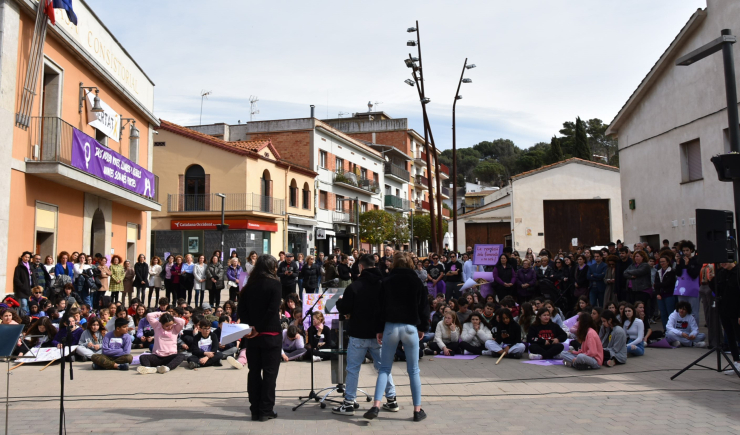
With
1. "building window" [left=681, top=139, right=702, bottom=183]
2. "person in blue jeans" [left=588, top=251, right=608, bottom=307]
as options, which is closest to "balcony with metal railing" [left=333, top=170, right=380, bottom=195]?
"building window" [left=681, top=139, right=702, bottom=183]

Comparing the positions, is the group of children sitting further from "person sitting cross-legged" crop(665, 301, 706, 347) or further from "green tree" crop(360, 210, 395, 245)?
"green tree" crop(360, 210, 395, 245)

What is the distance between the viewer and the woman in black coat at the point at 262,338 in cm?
634

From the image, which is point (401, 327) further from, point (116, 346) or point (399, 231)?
point (399, 231)

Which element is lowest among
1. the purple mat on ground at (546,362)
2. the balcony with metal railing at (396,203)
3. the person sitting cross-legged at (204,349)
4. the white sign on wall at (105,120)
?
the purple mat on ground at (546,362)

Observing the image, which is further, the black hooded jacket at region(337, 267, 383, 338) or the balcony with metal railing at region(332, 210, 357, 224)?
the balcony with metal railing at region(332, 210, 357, 224)

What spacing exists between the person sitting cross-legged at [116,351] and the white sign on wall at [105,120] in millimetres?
8875

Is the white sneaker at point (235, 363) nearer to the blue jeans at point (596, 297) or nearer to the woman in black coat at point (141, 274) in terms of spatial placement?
the woman in black coat at point (141, 274)

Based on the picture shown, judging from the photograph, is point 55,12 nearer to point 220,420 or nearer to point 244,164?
point 220,420

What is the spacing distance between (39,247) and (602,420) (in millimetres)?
14381

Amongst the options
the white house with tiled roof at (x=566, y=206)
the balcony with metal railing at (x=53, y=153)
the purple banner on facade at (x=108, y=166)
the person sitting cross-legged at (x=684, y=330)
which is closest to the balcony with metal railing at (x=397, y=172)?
the white house with tiled roof at (x=566, y=206)

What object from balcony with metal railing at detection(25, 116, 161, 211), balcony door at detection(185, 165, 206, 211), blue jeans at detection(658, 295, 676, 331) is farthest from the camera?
balcony door at detection(185, 165, 206, 211)

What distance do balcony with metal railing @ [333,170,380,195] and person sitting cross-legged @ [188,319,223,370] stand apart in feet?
115

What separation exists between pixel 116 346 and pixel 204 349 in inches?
58.9

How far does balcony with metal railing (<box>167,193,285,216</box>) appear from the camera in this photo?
35188 mm
